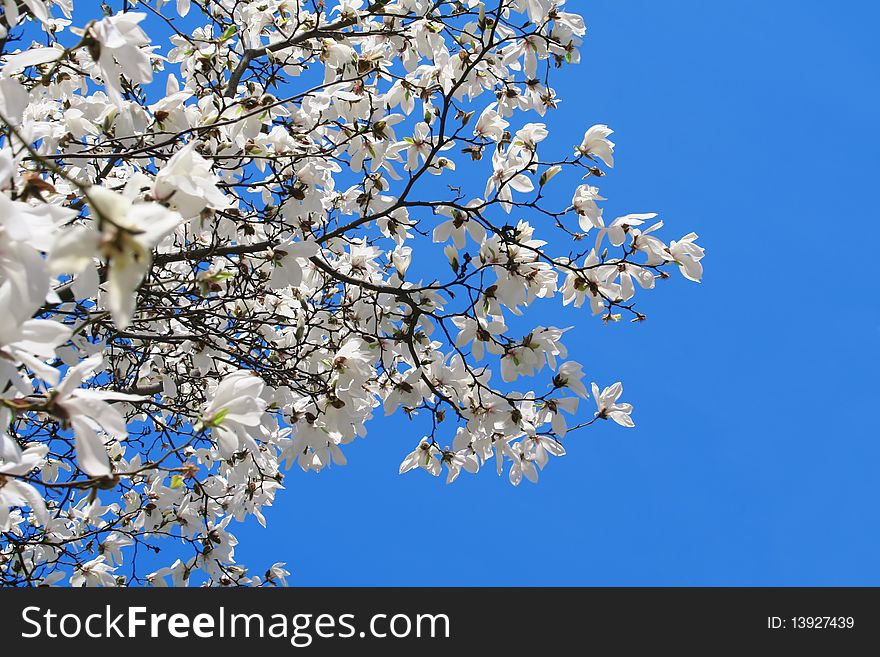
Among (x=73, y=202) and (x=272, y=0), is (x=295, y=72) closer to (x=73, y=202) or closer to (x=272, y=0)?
(x=272, y=0)

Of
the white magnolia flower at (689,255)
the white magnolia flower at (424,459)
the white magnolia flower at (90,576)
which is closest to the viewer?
the white magnolia flower at (689,255)

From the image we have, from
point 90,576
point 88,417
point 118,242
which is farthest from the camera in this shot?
point 90,576

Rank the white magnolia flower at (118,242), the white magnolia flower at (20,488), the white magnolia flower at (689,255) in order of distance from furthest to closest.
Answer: the white magnolia flower at (689,255), the white magnolia flower at (20,488), the white magnolia flower at (118,242)

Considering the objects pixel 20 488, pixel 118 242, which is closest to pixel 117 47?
pixel 118 242

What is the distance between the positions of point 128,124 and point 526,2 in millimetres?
2116

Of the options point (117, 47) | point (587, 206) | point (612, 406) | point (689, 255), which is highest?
point (587, 206)

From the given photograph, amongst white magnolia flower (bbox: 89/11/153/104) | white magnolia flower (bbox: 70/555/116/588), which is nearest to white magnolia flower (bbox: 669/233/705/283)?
white magnolia flower (bbox: 89/11/153/104)

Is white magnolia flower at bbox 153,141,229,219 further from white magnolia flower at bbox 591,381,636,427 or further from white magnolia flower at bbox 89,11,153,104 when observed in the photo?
white magnolia flower at bbox 591,381,636,427

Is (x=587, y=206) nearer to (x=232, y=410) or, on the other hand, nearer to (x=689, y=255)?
(x=689, y=255)

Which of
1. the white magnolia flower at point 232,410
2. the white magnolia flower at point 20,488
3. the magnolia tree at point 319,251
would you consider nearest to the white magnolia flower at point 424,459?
the magnolia tree at point 319,251

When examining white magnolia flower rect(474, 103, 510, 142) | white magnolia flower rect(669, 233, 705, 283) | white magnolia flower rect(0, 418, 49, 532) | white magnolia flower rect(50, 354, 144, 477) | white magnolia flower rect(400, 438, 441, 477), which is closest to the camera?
white magnolia flower rect(50, 354, 144, 477)

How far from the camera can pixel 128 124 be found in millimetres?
2762

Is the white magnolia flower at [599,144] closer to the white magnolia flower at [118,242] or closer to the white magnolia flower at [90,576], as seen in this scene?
the white magnolia flower at [118,242]
